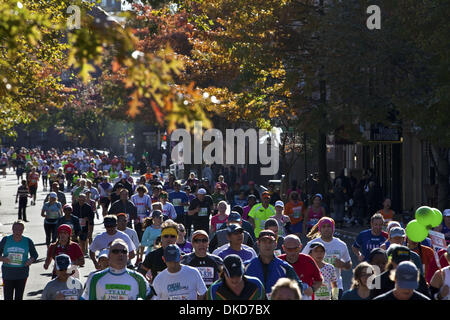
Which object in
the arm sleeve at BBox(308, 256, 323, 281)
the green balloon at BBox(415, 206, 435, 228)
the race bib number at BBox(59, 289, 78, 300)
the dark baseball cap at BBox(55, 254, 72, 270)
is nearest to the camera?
the race bib number at BBox(59, 289, 78, 300)

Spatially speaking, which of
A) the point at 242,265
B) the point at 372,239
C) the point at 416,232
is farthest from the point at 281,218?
the point at 242,265

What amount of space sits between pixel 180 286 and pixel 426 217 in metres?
3.85

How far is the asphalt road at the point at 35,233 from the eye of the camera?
16.6 metres

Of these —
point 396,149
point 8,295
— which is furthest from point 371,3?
point 8,295

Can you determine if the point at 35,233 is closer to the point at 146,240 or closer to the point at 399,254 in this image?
the point at 146,240

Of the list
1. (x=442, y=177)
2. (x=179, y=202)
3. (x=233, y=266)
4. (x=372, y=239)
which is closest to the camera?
(x=233, y=266)

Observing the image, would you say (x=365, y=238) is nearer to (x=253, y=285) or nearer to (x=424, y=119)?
(x=253, y=285)

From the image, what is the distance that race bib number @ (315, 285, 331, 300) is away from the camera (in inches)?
415

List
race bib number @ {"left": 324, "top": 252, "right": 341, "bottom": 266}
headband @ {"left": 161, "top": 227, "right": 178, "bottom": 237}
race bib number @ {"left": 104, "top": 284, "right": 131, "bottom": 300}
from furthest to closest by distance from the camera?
race bib number @ {"left": 324, "top": 252, "right": 341, "bottom": 266}
headband @ {"left": 161, "top": 227, "right": 178, "bottom": 237}
race bib number @ {"left": 104, "top": 284, "right": 131, "bottom": 300}

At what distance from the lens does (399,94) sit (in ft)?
81.4

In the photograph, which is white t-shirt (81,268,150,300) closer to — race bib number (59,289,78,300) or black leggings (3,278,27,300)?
race bib number (59,289,78,300)

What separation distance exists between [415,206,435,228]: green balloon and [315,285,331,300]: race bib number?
173cm

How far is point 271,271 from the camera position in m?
9.44

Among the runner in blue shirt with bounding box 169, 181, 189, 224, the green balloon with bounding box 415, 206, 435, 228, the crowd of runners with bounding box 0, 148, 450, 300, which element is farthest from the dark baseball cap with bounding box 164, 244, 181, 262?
the runner in blue shirt with bounding box 169, 181, 189, 224
